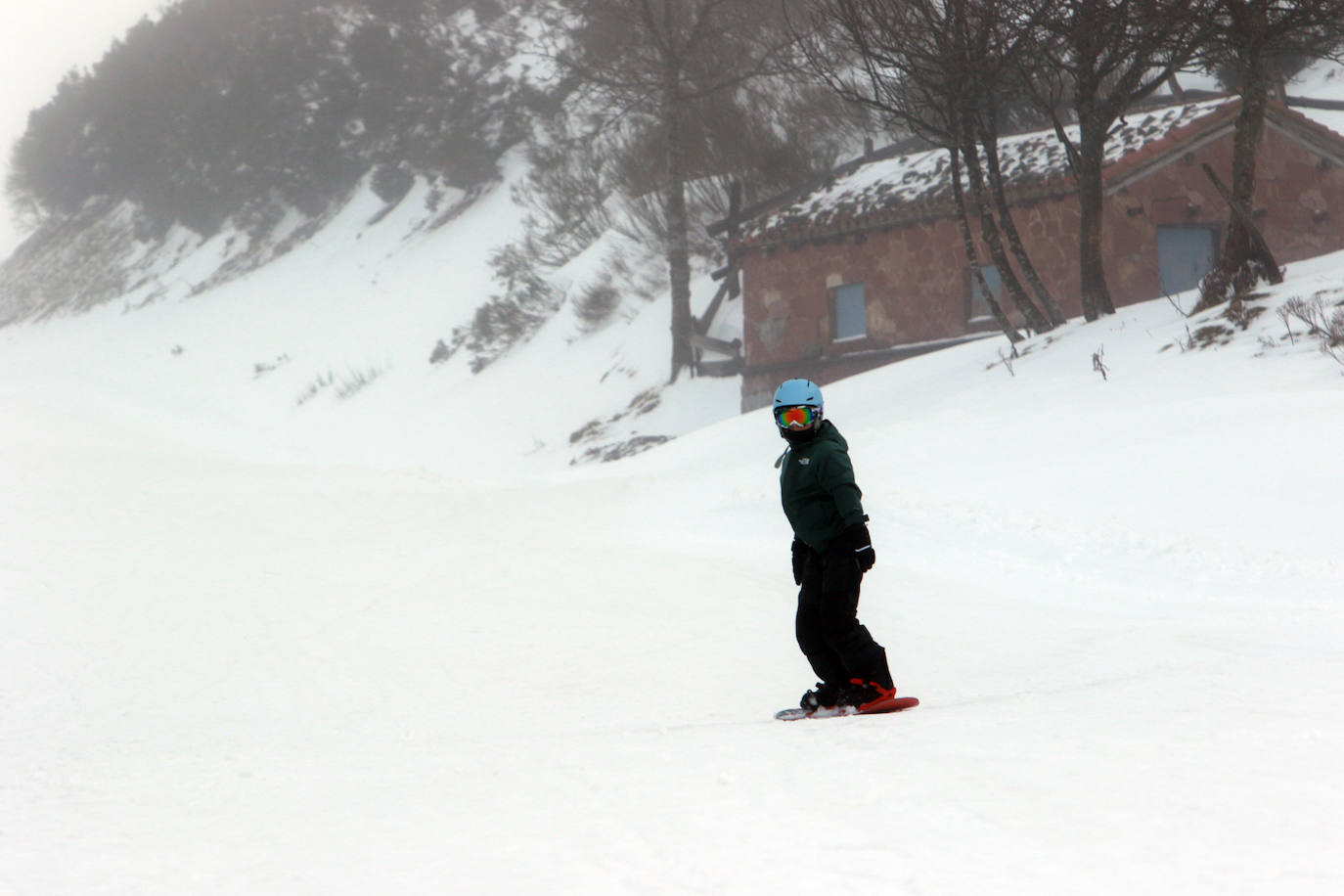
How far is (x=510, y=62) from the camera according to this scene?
2189 inches

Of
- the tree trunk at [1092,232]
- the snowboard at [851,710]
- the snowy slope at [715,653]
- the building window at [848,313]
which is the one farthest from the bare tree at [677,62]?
the snowboard at [851,710]

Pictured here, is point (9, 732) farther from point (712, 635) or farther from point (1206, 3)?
point (1206, 3)

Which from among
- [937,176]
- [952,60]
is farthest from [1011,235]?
[937,176]

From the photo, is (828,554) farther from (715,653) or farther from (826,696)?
(715,653)

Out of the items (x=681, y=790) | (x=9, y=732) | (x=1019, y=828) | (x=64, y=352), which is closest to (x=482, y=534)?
(x=9, y=732)

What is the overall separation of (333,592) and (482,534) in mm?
3436

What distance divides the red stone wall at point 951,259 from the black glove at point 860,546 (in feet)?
61.8

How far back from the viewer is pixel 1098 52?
1681 cm

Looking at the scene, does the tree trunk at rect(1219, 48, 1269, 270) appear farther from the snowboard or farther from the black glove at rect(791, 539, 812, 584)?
the snowboard

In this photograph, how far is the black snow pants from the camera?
5934 mm

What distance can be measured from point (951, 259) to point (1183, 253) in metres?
4.17

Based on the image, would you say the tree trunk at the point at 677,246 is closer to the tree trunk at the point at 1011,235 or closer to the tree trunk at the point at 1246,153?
the tree trunk at the point at 1011,235

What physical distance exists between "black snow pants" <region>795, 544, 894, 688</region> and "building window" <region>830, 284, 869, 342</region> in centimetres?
2077

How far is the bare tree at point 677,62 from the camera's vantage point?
3073 centimetres
